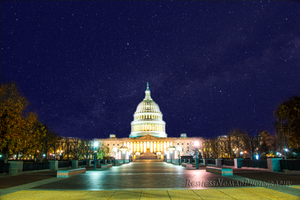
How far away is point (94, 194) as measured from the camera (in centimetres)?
1229

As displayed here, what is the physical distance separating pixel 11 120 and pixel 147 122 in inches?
5647

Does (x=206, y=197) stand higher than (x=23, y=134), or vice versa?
(x=23, y=134)

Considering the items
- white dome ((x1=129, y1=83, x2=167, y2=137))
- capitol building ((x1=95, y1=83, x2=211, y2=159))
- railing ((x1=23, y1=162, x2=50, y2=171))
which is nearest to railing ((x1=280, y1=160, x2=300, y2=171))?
railing ((x1=23, y1=162, x2=50, y2=171))

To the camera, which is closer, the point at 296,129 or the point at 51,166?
the point at 51,166

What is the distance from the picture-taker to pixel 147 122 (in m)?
171

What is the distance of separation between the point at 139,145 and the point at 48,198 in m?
145

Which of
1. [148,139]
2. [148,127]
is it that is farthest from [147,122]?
[148,139]

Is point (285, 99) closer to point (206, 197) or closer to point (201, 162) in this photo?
point (201, 162)

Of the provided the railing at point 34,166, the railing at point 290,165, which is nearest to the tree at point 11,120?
the railing at point 34,166

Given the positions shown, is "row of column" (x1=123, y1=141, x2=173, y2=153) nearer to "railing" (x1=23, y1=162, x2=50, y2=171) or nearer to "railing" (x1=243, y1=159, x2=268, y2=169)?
"railing" (x1=23, y1=162, x2=50, y2=171)

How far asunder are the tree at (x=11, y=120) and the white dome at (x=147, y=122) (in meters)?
139

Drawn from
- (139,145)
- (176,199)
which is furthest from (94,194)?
(139,145)

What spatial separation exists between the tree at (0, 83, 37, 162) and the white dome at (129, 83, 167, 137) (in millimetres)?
138827

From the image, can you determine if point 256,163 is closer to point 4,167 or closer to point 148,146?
point 4,167
